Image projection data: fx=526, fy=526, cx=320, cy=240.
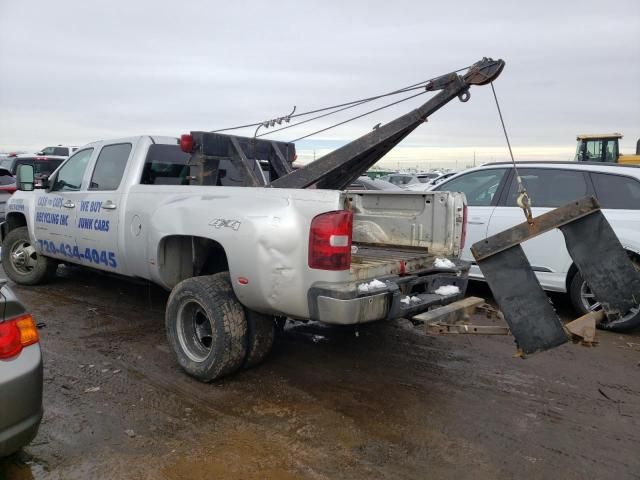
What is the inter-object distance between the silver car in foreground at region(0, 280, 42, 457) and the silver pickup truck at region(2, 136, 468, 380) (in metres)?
1.45

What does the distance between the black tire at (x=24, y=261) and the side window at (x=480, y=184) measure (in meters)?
5.55

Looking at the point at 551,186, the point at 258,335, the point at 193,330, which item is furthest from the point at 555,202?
the point at 193,330

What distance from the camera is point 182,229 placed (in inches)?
168

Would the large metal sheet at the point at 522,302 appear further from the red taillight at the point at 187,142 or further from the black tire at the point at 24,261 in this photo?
the black tire at the point at 24,261

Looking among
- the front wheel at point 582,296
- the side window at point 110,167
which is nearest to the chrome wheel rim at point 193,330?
the side window at point 110,167

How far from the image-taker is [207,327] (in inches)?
172

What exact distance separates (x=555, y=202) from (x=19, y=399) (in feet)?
19.1

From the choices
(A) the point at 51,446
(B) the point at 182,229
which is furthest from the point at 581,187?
(A) the point at 51,446

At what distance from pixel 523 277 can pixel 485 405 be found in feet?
3.73

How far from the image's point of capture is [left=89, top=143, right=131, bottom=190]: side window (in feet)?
17.7

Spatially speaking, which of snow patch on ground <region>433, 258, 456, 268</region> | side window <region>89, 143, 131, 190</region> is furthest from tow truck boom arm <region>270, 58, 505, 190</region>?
side window <region>89, 143, 131, 190</region>

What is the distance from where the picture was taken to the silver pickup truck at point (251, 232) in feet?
11.5

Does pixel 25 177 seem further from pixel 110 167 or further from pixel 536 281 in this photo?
pixel 536 281

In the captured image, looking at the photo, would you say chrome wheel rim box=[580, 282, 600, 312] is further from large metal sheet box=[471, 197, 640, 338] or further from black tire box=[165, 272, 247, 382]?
black tire box=[165, 272, 247, 382]
